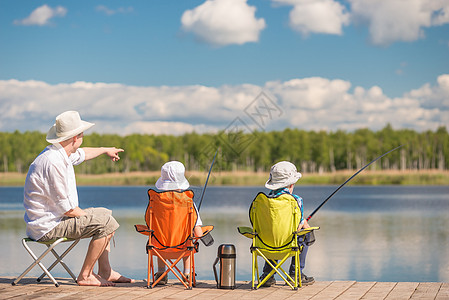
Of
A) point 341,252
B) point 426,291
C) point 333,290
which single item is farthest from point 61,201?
point 341,252

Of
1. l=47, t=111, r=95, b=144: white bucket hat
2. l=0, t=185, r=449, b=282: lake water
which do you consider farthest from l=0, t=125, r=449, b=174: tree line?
l=47, t=111, r=95, b=144: white bucket hat

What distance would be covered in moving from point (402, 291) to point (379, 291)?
0.51 feet

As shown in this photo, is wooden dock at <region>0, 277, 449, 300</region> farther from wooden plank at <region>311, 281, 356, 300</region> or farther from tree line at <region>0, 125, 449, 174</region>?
tree line at <region>0, 125, 449, 174</region>

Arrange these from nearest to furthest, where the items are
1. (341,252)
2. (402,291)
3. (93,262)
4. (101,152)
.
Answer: (402,291) < (93,262) < (101,152) < (341,252)

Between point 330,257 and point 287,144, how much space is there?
195 ft

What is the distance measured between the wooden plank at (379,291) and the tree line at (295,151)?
189ft

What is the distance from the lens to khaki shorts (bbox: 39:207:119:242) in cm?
449

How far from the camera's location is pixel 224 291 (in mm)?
4547

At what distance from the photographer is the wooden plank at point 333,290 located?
4305mm

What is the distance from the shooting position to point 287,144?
225 feet

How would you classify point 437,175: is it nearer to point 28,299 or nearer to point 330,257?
point 330,257

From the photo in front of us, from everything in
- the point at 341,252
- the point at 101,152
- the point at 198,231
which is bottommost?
the point at 341,252

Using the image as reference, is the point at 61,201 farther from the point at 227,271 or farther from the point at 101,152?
the point at 227,271

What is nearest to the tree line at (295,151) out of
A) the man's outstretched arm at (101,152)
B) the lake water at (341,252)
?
the lake water at (341,252)
